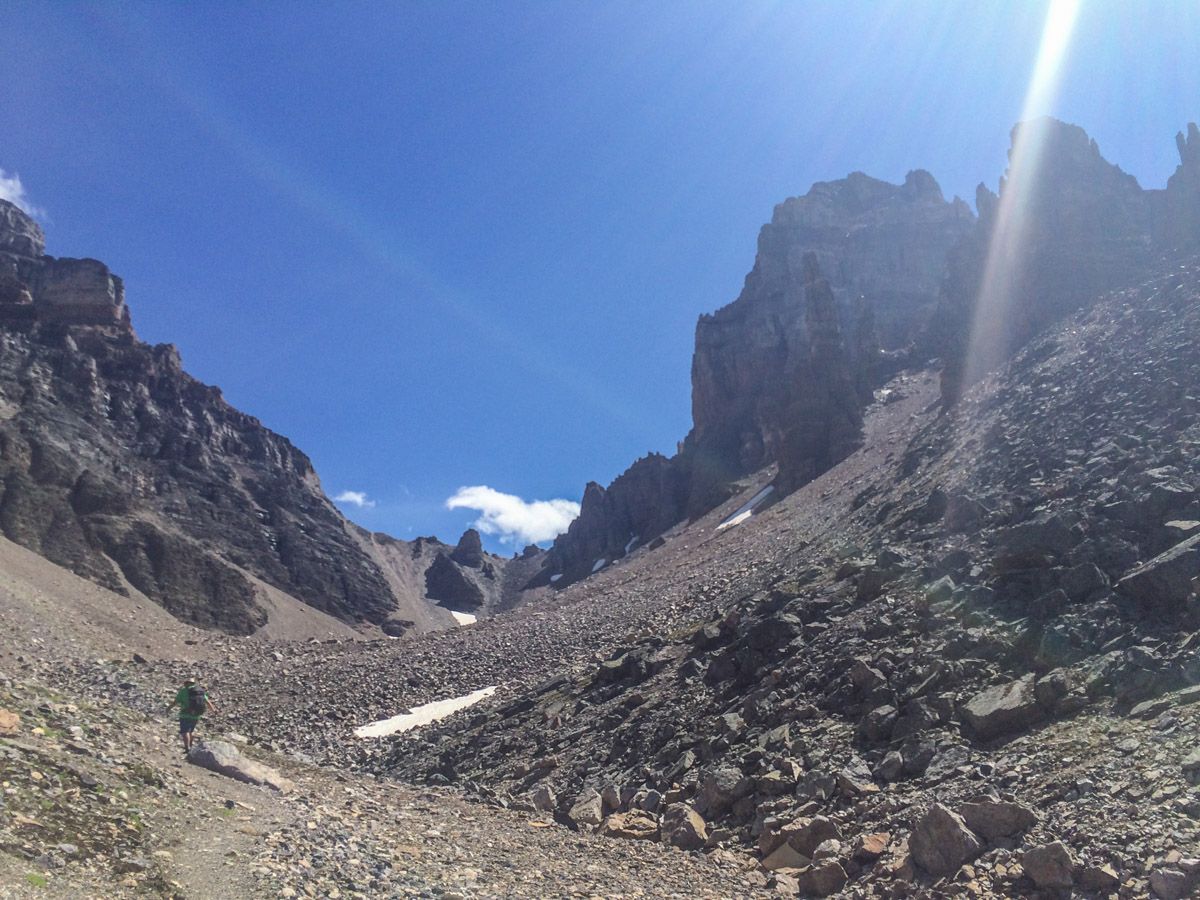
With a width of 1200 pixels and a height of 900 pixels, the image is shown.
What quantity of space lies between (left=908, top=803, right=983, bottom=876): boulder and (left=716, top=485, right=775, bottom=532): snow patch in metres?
75.9

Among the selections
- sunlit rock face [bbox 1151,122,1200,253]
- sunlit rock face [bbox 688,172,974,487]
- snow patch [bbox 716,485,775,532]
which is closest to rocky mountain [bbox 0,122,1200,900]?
sunlit rock face [bbox 1151,122,1200,253]

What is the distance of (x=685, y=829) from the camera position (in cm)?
1488

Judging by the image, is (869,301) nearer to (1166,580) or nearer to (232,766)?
(1166,580)

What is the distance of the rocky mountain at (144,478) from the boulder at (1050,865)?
10275cm

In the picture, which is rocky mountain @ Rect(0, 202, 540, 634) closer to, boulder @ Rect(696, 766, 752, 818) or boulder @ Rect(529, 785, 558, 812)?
boulder @ Rect(529, 785, 558, 812)

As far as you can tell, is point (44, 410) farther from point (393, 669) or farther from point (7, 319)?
point (393, 669)

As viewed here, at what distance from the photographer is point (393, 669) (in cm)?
4159

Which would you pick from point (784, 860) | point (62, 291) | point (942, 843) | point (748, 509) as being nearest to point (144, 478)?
point (62, 291)

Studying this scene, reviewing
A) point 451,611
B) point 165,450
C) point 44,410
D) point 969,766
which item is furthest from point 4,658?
point 451,611

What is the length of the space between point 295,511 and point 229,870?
15570cm

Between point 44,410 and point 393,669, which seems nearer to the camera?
point 393,669

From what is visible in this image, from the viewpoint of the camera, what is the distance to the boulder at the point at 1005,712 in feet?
48.3

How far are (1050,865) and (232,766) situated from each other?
14.0m

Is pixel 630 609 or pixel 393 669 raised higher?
pixel 630 609
